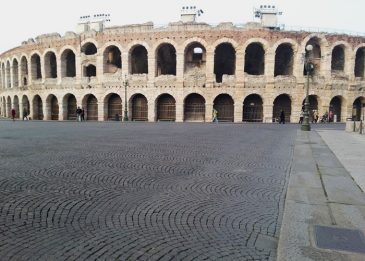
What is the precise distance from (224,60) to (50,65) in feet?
79.4

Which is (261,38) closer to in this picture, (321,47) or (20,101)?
(321,47)

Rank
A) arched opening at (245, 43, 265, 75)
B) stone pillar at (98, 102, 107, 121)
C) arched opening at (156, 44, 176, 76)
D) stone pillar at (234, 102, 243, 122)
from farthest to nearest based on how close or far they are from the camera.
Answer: arched opening at (156, 44, 176, 76) → stone pillar at (98, 102, 107, 121) → arched opening at (245, 43, 265, 75) → stone pillar at (234, 102, 243, 122)

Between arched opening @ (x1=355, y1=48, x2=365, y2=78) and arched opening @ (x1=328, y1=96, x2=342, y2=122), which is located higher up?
arched opening @ (x1=355, y1=48, x2=365, y2=78)

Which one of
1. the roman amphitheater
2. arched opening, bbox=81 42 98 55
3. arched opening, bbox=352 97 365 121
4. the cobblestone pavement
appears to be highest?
arched opening, bbox=81 42 98 55

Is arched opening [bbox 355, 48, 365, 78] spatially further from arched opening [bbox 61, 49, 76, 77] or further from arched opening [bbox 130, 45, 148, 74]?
arched opening [bbox 61, 49, 76, 77]

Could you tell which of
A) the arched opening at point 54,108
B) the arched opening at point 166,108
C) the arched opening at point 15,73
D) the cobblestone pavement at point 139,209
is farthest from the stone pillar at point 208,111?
the arched opening at point 15,73

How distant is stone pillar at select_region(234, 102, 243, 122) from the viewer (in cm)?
3188

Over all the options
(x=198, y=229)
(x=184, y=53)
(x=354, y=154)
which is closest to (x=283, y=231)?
(x=198, y=229)

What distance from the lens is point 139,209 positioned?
406cm

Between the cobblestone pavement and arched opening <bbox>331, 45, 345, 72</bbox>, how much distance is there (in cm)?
3340

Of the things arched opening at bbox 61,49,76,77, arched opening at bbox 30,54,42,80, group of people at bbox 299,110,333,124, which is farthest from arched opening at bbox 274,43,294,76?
arched opening at bbox 30,54,42,80

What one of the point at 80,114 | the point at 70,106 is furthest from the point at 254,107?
the point at 70,106

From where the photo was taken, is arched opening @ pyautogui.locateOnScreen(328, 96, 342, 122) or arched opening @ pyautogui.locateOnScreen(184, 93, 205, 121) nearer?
arched opening @ pyautogui.locateOnScreen(184, 93, 205, 121)

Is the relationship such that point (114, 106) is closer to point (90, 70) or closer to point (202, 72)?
point (90, 70)
